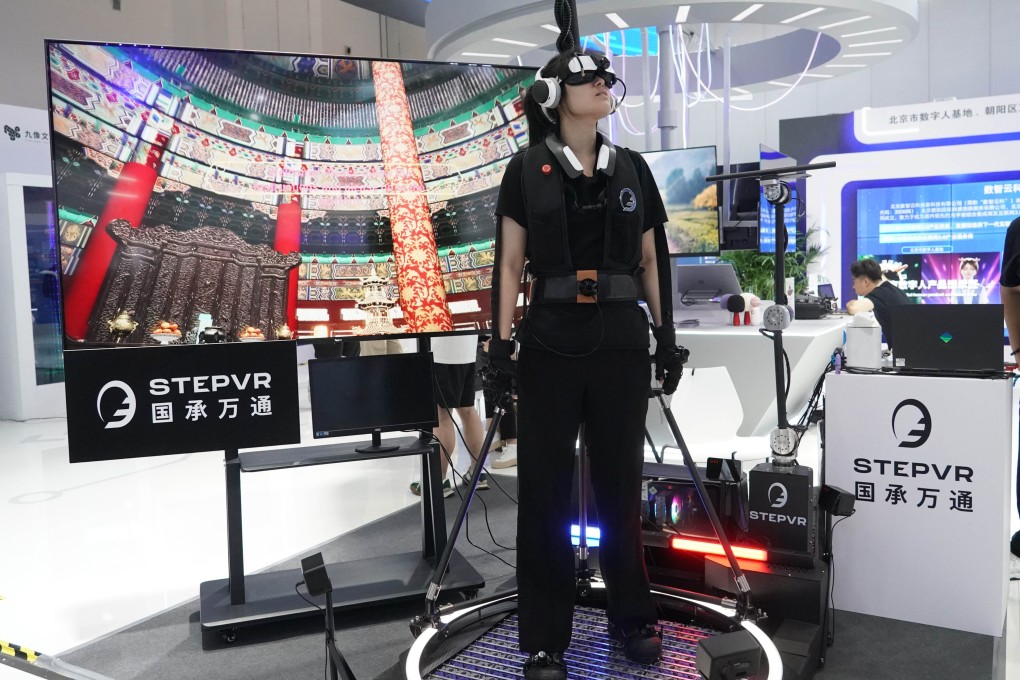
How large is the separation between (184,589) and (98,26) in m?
7.27

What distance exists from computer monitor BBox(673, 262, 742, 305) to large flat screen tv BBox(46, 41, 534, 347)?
340 centimetres

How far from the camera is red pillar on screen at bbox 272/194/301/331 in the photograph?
110 inches

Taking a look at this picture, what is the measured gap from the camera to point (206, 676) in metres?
2.48

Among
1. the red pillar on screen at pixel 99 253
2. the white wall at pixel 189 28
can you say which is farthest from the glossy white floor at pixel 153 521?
the white wall at pixel 189 28

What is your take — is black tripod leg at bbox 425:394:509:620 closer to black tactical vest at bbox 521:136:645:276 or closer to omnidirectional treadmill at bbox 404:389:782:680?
omnidirectional treadmill at bbox 404:389:782:680

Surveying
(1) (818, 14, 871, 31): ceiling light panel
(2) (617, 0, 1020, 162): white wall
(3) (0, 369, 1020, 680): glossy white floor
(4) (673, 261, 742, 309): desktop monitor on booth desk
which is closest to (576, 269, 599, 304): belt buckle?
(3) (0, 369, 1020, 680): glossy white floor

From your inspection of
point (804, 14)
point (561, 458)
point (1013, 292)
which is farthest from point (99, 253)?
point (804, 14)

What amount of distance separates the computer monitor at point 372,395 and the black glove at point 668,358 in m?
0.97

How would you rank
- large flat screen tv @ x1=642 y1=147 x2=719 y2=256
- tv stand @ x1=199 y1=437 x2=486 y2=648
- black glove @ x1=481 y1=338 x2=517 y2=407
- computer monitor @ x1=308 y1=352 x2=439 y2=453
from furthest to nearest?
large flat screen tv @ x1=642 y1=147 x2=719 y2=256
computer monitor @ x1=308 y1=352 x2=439 y2=453
tv stand @ x1=199 y1=437 x2=486 y2=648
black glove @ x1=481 y1=338 x2=517 y2=407

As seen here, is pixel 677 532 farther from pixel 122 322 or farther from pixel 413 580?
pixel 122 322

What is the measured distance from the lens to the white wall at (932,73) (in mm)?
11102

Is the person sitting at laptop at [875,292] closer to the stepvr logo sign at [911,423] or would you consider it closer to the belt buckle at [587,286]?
the stepvr logo sign at [911,423]

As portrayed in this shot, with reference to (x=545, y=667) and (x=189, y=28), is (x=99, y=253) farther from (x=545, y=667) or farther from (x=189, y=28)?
(x=189, y=28)

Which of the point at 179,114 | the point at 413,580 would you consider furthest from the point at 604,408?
the point at 179,114
